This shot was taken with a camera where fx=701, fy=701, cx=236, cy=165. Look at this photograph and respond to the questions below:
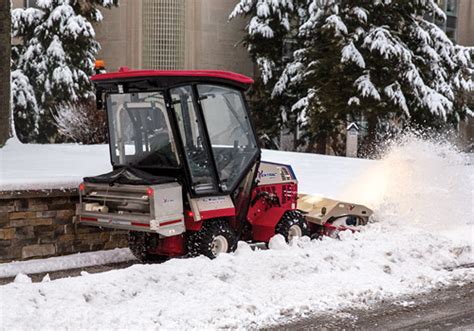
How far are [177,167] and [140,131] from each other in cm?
69

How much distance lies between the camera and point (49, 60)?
78.6 feet

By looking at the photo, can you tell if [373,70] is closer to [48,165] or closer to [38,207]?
[48,165]

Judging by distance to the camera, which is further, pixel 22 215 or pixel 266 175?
pixel 266 175

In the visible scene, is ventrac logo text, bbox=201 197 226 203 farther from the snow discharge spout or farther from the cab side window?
the snow discharge spout

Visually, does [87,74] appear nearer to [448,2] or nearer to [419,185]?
[419,185]

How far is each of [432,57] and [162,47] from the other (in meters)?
9.87

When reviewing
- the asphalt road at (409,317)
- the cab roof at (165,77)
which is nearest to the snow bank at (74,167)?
the cab roof at (165,77)

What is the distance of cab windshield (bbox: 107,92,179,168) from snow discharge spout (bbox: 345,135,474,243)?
4.20m

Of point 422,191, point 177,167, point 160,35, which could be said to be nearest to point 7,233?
point 177,167

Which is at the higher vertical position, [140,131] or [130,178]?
[140,131]

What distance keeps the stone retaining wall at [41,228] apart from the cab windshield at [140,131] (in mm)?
937

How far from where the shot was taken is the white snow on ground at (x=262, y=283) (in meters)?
5.80

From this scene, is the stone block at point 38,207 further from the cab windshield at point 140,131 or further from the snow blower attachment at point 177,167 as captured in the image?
the cab windshield at point 140,131

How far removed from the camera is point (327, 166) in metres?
15.9
